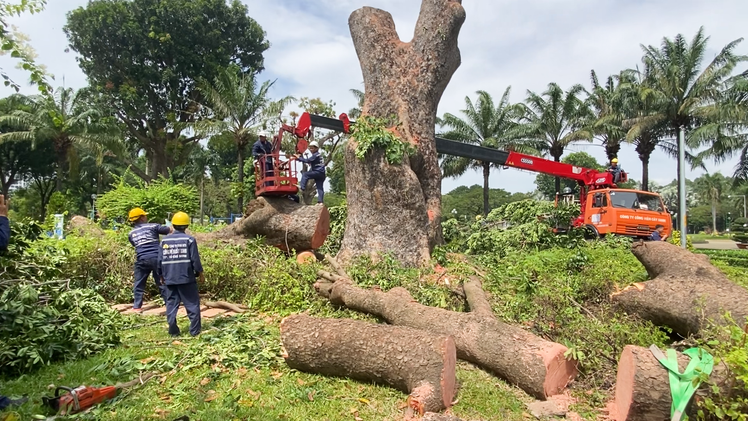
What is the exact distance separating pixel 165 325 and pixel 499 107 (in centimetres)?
2498

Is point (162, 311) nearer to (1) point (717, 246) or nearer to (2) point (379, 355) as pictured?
(2) point (379, 355)

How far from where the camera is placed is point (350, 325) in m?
4.22

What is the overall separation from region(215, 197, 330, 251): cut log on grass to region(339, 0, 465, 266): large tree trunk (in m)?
0.54

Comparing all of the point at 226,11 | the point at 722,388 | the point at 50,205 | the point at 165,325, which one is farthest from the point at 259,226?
the point at 226,11

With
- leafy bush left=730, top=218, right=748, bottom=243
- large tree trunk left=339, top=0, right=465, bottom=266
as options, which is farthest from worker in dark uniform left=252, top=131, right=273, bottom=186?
leafy bush left=730, top=218, right=748, bottom=243

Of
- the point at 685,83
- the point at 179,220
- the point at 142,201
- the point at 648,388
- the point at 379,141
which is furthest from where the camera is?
the point at 685,83

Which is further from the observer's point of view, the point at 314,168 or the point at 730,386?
the point at 314,168

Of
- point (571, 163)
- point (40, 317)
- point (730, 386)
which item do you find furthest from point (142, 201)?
point (571, 163)

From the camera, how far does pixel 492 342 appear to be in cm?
432

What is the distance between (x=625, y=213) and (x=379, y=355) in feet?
31.4

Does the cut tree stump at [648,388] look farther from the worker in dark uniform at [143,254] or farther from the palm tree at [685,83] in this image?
the palm tree at [685,83]

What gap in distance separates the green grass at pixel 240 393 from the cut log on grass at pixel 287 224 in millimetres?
3837

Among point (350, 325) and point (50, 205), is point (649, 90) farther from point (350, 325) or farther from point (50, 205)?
point (50, 205)

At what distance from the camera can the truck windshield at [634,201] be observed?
1152 cm
